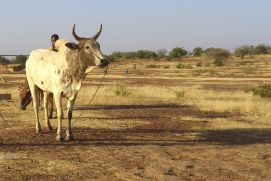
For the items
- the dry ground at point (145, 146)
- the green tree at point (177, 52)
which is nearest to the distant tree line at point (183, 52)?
the green tree at point (177, 52)

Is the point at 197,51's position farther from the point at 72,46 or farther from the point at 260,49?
the point at 72,46

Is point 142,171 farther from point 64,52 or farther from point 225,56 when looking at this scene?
point 225,56

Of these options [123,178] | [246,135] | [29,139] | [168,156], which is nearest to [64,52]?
[29,139]

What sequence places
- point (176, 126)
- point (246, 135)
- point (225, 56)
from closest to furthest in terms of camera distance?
point (246, 135)
point (176, 126)
point (225, 56)

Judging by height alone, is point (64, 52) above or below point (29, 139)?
above

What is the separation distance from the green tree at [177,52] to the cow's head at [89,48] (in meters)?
99.1

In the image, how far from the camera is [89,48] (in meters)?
11.9

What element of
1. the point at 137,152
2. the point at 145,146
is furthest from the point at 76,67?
the point at 137,152

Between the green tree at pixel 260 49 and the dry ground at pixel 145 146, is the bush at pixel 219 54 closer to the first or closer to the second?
the green tree at pixel 260 49

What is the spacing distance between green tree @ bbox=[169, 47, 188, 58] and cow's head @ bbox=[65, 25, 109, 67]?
99.1 metres

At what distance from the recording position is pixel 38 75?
42.5ft

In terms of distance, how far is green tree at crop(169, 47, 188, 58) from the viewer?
112 m

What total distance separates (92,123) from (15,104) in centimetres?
663

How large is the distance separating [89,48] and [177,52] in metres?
102
